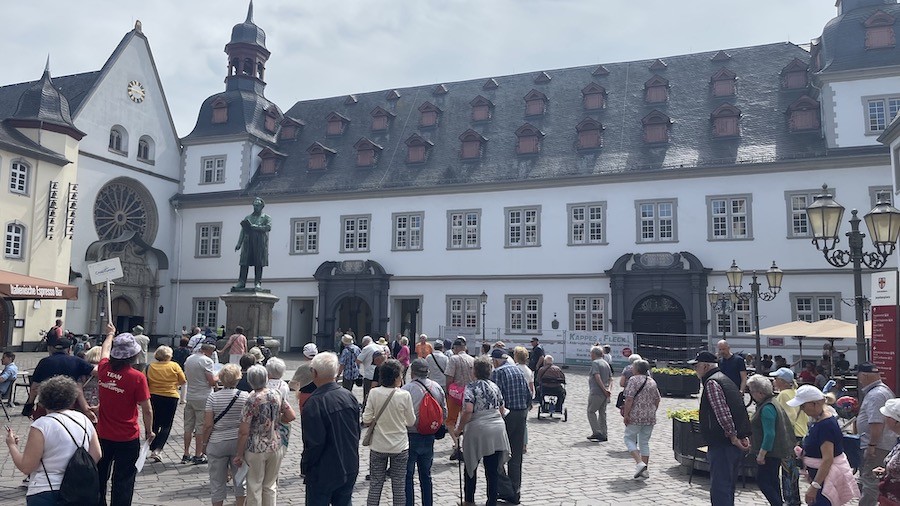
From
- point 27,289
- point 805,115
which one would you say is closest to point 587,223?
point 805,115

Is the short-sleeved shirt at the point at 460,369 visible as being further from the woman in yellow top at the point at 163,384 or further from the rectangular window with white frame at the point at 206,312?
the rectangular window with white frame at the point at 206,312

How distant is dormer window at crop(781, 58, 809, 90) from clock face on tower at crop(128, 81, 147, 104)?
1231 inches

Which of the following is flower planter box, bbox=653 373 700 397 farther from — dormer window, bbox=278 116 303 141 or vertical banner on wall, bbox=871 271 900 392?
dormer window, bbox=278 116 303 141

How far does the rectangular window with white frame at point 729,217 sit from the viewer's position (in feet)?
94.0

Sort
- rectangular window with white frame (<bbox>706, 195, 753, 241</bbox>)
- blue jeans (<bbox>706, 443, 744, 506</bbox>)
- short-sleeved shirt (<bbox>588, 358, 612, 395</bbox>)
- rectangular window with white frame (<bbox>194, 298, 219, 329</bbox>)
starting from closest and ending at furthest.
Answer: blue jeans (<bbox>706, 443, 744, 506</bbox>), short-sleeved shirt (<bbox>588, 358, 612, 395</bbox>), rectangular window with white frame (<bbox>706, 195, 753, 241</bbox>), rectangular window with white frame (<bbox>194, 298, 219, 329</bbox>)

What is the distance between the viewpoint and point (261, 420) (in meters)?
6.65

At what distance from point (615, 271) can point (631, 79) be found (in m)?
11.1

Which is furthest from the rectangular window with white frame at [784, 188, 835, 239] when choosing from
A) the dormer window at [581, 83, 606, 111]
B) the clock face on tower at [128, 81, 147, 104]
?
the clock face on tower at [128, 81, 147, 104]

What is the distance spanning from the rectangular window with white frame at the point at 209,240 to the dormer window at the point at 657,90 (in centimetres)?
2273

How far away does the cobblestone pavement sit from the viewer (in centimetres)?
829

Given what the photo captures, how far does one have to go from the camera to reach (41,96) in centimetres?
3017

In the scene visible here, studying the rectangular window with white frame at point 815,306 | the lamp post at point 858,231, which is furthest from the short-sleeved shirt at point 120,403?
the rectangular window with white frame at point 815,306

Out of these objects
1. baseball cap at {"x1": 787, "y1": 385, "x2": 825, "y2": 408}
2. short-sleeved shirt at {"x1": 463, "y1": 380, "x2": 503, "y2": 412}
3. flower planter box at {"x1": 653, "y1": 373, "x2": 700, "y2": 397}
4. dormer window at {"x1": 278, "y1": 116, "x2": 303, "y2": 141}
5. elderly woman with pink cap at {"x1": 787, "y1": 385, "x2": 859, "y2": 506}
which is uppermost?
dormer window at {"x1": 278, "y1": 116, "x2": 303, "y2": 141}

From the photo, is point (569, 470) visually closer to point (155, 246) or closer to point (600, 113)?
point (600, 113)
